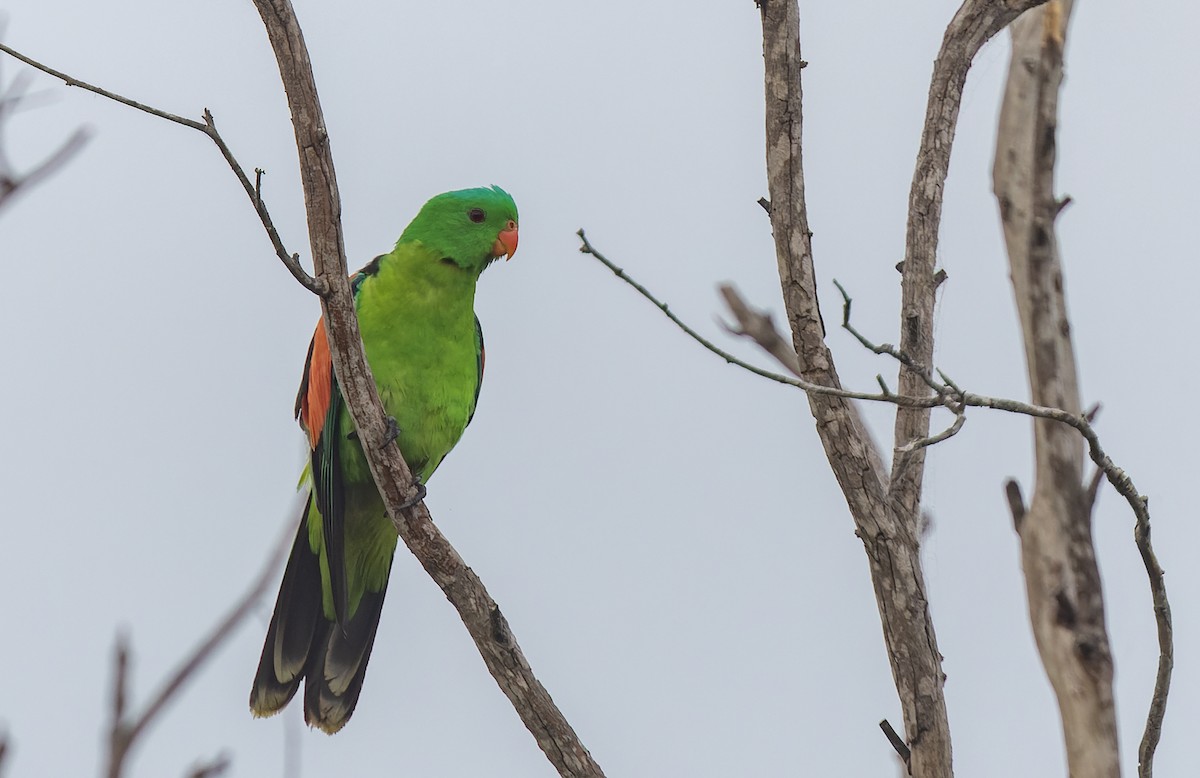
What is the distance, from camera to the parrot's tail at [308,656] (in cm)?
443

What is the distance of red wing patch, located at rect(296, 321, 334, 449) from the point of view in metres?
4.29

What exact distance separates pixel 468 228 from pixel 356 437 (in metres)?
0.91

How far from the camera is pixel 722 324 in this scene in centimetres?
366

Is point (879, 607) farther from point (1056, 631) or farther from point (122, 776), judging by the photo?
point (122, 776)

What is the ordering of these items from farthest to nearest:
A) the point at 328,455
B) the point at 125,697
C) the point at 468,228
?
the point at 468,228
the point at 328,455
the point at 125,697

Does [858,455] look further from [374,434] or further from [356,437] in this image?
[356,437]

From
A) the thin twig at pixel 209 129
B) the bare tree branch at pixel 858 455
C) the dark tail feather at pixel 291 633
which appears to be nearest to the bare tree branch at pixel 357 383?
the thin twig at pixel 209 129

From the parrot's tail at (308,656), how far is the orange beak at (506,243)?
1255 millimetres

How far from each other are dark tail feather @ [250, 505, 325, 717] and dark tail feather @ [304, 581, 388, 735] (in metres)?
0.03

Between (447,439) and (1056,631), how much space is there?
2.23m

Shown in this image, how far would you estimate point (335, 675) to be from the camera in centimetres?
449

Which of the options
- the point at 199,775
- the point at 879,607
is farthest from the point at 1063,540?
the point at 199,775

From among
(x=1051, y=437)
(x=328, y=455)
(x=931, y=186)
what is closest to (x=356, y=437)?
(x=328, y=455)

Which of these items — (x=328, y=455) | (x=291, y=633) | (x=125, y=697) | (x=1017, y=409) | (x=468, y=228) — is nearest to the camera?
(x=125, y=697)
